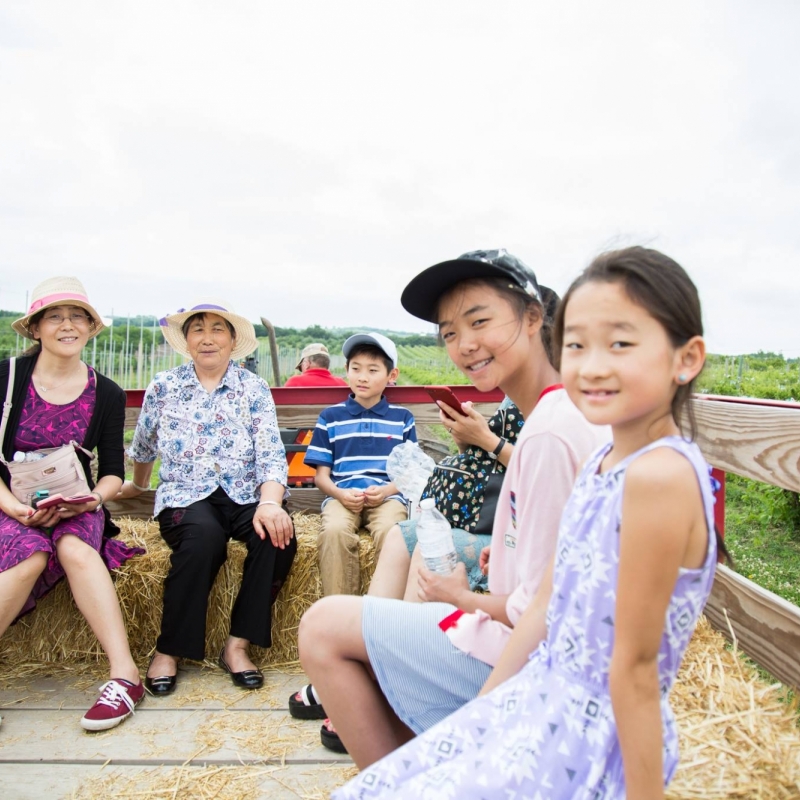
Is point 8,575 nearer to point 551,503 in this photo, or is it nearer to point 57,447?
point 57,447

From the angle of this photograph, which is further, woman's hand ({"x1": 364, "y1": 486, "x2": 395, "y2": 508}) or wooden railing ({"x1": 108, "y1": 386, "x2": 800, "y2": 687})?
woman's hand ({"x1": 364, "y1": 486, "x2": 395, "y2": 508})

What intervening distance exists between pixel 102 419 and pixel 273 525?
0.86m

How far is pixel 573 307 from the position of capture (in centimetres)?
120

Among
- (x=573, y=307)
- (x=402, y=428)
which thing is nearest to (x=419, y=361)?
(x=402, y=428)

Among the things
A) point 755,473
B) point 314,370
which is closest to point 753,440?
point 755,473

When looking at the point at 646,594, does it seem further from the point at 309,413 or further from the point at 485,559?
the point at 309,413

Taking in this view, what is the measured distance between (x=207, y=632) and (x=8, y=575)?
880mm

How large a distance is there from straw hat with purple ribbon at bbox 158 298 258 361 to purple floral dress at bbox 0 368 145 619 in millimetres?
473

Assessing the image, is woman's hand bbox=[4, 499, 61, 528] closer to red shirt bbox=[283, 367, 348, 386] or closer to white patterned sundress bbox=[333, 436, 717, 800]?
white patterned sundress bbox=[333, 436, 717, 800]

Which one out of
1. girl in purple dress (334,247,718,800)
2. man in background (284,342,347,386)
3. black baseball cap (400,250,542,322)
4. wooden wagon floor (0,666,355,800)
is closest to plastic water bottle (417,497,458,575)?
girl in purple dress (334,247,718,800)

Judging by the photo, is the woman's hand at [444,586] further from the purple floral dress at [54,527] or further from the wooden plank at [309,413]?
the wooden plank at [309,413]

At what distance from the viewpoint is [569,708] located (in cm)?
113

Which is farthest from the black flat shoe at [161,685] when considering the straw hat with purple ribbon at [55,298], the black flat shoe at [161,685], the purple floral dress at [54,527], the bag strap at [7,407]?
the straw hat with purple ribbon at [55,298]

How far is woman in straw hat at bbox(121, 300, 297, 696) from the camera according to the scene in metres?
2.93
